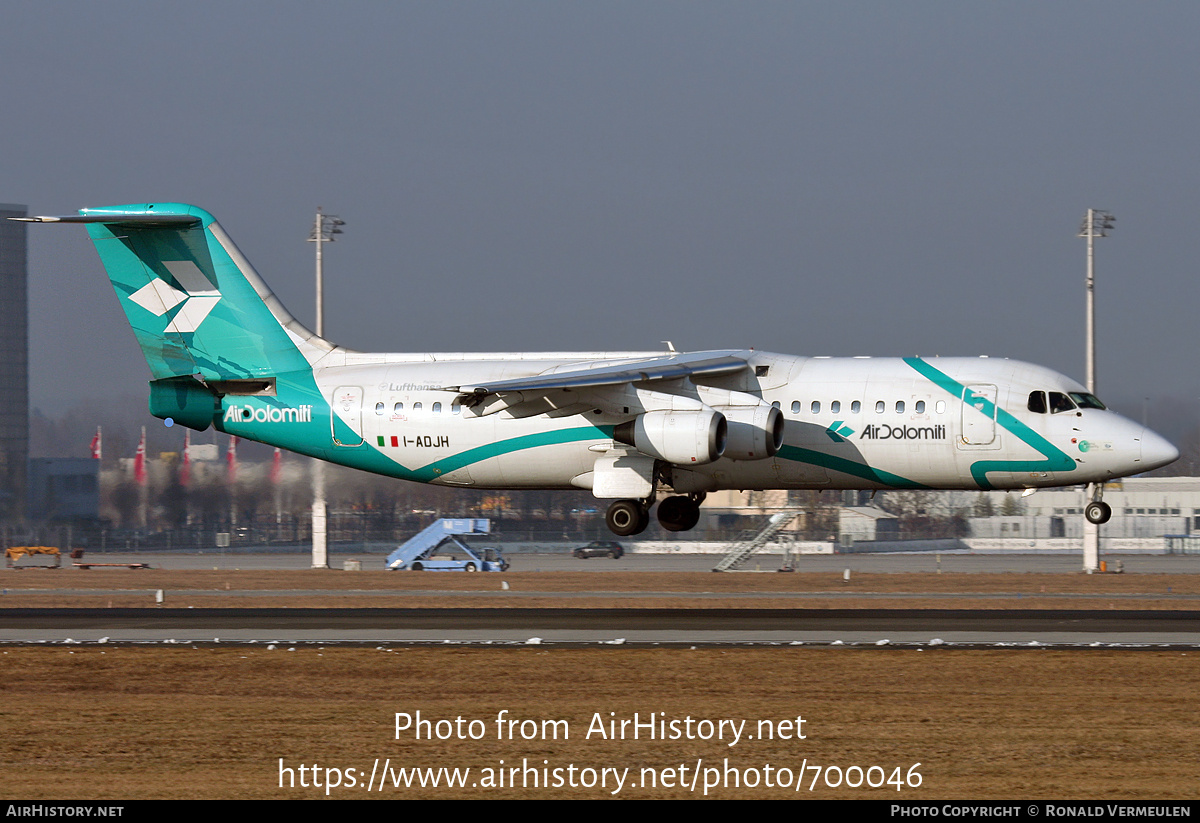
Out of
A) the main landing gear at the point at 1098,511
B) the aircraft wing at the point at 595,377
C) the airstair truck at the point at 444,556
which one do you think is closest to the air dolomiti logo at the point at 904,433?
the aircraft wing at the point at 595,377

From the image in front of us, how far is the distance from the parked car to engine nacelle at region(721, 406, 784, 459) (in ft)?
141

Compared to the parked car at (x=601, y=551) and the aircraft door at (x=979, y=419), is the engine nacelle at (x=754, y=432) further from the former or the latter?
the parked car at (x=601, y=551)

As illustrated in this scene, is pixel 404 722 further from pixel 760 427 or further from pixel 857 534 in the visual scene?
pixel 857 534

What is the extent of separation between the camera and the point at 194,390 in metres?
31.8

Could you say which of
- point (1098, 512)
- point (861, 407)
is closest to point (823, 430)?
point (861, 407)

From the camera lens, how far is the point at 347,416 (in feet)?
102

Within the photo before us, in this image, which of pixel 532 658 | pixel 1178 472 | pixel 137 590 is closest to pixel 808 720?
pixel 532 658

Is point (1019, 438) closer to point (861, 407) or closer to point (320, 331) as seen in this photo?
point (861, 407)

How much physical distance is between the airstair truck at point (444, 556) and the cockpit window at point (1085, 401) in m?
32.4

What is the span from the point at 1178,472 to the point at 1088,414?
66351 mm

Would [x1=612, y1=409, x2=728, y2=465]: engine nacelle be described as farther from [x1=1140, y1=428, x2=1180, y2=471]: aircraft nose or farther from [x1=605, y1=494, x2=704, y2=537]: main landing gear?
[x1=1140, y1=428, x2=1180, y2=471]: aircraft nose

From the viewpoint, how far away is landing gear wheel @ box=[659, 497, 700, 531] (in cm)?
3141

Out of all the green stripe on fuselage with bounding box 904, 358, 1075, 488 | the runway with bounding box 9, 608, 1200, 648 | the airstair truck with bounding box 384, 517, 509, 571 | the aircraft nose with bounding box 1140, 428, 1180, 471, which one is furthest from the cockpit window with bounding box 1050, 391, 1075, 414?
the airstair truck with bounding box 384, 517, 509, 571
